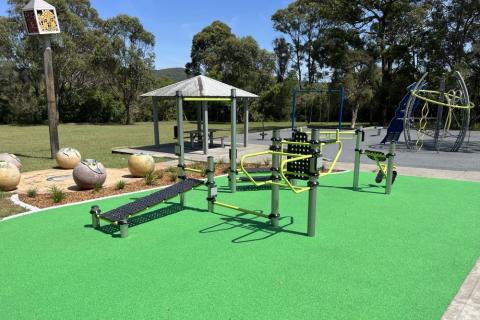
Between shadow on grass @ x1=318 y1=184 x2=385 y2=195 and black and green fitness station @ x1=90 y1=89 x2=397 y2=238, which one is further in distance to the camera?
shadow on grass @ x1=318 y1=184 x2=385 y2=195

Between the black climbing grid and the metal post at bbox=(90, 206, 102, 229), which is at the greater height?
the black climbing grid

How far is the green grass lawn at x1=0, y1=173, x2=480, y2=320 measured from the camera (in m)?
3.28

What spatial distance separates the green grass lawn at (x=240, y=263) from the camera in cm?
328

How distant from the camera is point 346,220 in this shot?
5.73 metres

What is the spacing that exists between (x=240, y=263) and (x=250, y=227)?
1.27 metres

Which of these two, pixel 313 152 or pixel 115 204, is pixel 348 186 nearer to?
pixel 313 152

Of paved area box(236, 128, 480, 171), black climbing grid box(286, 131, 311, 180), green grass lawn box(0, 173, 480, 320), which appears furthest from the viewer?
paved area box(236, 128, 480, 171)

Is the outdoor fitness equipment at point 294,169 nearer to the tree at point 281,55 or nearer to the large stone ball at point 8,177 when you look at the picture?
the large stone ball at point 8,177

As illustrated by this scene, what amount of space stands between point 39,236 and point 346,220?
4467 mm

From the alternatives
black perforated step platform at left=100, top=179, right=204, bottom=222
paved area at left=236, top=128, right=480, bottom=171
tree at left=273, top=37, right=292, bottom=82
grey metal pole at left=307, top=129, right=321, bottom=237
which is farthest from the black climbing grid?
tree at left=273, top=37, right=292, bottom=82

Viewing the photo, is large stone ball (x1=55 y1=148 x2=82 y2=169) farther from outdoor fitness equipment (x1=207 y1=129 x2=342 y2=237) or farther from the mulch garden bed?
outdoor fitness equipment (x1=207 y1=129 x2=342 y2=237)

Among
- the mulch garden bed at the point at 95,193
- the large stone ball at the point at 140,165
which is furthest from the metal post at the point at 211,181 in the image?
the large stone ball at the point at 140,165

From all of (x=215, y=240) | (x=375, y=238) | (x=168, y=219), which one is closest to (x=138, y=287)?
(x=215, y=240)

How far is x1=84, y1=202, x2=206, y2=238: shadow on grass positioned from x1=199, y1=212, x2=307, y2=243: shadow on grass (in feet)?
2.67
